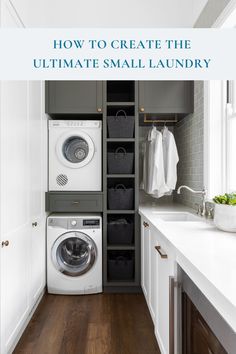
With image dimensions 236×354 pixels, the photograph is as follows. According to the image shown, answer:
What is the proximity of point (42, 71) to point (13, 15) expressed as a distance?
2.02 feet

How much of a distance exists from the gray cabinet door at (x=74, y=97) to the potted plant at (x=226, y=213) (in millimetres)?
1556

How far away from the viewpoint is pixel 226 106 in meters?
2.32

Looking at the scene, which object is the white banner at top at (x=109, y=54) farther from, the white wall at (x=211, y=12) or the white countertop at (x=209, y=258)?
the white countertop at (x=209, y=258)

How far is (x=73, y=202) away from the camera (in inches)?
110

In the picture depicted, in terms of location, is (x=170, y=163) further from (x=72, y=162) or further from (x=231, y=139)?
(x=72, y=162)

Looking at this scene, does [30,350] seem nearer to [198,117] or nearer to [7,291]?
[7,291]

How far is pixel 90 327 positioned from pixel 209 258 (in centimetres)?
144

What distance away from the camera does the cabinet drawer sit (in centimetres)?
280

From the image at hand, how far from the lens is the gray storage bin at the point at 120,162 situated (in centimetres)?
282

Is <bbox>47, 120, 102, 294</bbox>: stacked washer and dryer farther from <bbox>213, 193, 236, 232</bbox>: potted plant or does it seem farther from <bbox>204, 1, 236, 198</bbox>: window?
<bbox>213, 193, 236, 232</bbox>: potted plant

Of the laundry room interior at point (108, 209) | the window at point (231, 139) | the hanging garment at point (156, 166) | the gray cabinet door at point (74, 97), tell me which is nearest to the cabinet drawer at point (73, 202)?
the laundry room interior at point (108, 209)

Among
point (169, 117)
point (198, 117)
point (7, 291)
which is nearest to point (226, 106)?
point (198, 117)

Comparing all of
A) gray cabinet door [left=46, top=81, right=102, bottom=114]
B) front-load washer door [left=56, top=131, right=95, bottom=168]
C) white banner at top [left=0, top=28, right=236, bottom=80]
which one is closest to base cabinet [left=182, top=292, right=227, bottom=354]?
white banner at top [left=0, top=28, right=236, bottom=80]

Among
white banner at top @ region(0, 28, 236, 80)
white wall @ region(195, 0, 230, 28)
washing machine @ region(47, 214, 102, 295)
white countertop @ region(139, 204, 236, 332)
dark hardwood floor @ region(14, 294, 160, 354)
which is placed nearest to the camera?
white countertop @ region(139, 204, 236, 332)
